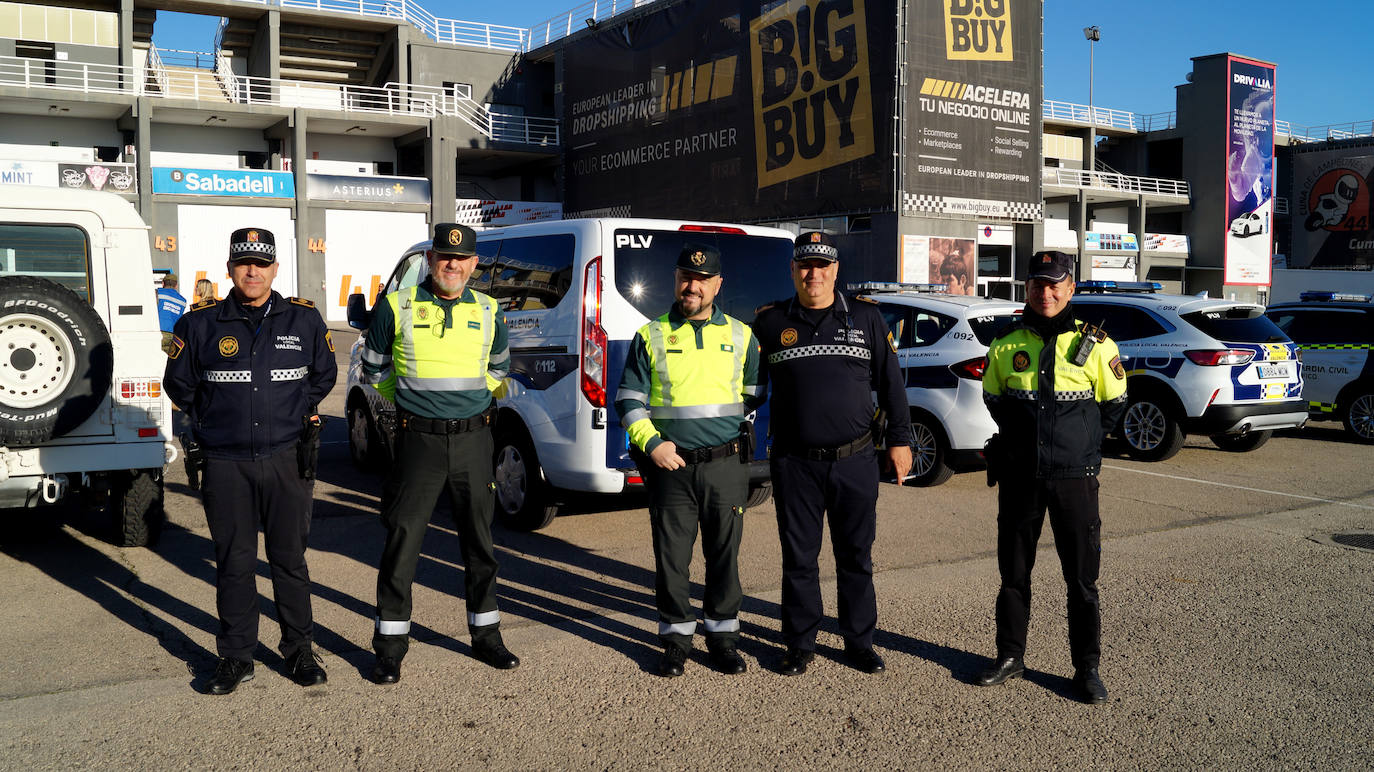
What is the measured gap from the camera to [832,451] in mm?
4629

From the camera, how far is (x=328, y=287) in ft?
119

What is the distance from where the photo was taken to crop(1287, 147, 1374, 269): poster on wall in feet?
173

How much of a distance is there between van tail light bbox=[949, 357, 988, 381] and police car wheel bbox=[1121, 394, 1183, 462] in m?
3.01

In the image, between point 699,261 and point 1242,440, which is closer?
point 699,261

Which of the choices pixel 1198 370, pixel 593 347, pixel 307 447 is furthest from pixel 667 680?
pixel 1198 370

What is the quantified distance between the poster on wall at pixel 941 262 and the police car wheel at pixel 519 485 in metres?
21.5

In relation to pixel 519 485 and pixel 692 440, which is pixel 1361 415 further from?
pixel 692 440

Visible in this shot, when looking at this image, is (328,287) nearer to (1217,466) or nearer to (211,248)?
(211,248)

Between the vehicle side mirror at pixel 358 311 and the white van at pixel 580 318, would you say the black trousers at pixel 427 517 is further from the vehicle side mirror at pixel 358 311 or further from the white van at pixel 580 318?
the vehicle side mirror at pixel 358 311

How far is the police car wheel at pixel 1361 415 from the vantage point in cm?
1205

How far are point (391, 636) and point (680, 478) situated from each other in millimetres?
1388

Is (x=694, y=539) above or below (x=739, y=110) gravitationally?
below

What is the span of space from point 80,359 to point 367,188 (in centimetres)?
3210

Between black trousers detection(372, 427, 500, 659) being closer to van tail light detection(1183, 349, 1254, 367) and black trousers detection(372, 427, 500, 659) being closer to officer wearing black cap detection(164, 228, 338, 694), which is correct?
officer wearing black cap detection(164, 228, 338, 694)
